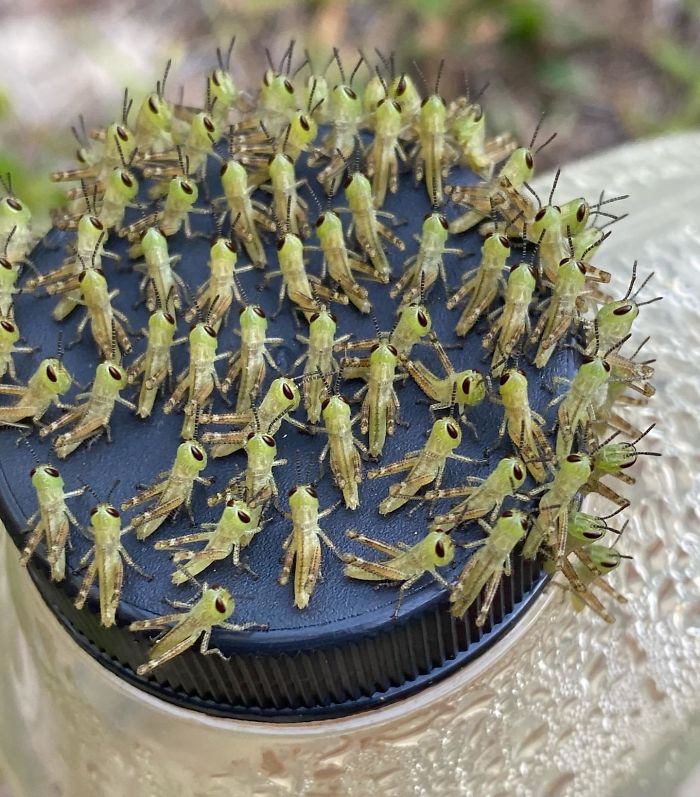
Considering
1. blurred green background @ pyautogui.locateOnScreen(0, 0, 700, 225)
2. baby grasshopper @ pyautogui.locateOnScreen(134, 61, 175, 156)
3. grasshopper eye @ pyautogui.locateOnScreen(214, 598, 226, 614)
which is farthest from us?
blurred green background @ pyautogui.locateOnScreen(0, 0, 700, 225)

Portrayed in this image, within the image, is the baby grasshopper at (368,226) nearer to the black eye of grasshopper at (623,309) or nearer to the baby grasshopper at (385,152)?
the baby grasshopper at (385,152)

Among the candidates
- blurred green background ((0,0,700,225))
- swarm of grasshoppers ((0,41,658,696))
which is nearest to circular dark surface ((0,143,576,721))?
swarm of grasshoppers ((0,41,658,696))

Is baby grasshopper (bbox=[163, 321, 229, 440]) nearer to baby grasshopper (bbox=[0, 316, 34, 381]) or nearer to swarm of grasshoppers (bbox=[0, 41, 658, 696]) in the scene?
swarm of grasshoppers (bbox=[0, 41, 658, 696])

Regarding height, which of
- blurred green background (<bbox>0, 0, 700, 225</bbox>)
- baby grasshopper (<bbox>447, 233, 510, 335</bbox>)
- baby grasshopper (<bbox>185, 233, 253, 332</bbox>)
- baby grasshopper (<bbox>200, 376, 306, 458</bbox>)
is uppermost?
blurred green background (<bbox>0, 0, 700, 225</bbox>)

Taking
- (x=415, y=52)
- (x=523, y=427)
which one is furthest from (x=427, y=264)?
(x=415, y=52)

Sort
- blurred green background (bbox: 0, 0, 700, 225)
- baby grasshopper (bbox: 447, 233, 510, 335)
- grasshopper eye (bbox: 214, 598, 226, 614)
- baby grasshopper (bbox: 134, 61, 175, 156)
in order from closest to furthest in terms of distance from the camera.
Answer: grasshopper eye (bbox: 214, 598, 226, 614) < baby grasshopper (bbox: 447, 233, 510, 335) < baby grasshopper (bbox: 134, 61, 175, 156) < blurred green background (bbox: 0, 0, 700, 225)

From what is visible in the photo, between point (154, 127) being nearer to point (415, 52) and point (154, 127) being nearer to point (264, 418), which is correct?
point (264, 418)
